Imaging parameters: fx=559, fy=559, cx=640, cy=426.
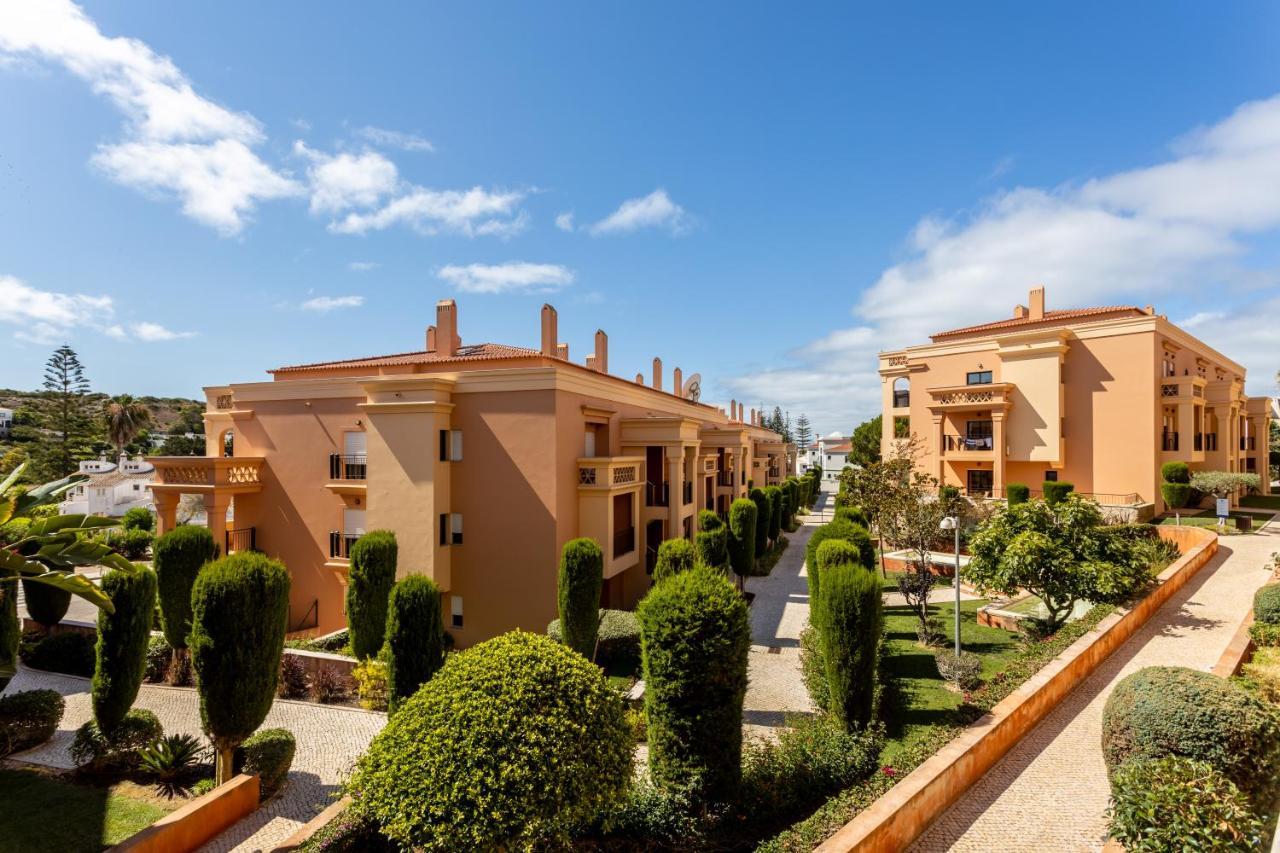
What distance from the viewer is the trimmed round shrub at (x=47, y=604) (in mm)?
18616

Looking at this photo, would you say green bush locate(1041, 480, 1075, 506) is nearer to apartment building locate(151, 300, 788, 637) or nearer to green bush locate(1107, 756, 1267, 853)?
apartment building locate(151, 300, 788, 637)

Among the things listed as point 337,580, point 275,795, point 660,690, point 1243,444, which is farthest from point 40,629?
point 1243,444

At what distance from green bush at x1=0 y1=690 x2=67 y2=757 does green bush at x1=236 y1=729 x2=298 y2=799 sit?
18.1 feet

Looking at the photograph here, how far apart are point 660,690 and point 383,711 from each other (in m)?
9.16

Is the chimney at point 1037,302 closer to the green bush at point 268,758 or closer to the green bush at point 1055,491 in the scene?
the green bush at point 1055,491

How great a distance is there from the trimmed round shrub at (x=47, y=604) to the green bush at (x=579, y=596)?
17493mm

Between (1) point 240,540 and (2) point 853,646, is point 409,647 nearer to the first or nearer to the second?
(2) point 853,646

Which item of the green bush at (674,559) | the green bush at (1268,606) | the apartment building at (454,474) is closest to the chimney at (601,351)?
the apartment building at (454,474)

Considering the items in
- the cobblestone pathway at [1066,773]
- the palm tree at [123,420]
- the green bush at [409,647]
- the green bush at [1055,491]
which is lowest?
the cobblestone pathway at [1066,773]

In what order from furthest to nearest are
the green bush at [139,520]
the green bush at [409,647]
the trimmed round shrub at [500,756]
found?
the green bush at [139,520] < the green bush at [409,647] < the trimmed round shrub at [500,756]

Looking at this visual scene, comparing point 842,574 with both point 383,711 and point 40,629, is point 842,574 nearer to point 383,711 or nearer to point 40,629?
point 383,711

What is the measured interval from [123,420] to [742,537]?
2569 inches

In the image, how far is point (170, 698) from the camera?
14773mm

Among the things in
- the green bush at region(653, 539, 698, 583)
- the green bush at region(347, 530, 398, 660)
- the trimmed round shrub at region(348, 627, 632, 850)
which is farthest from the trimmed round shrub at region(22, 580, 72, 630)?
the green bush at region(653, 539, 698, 583)
